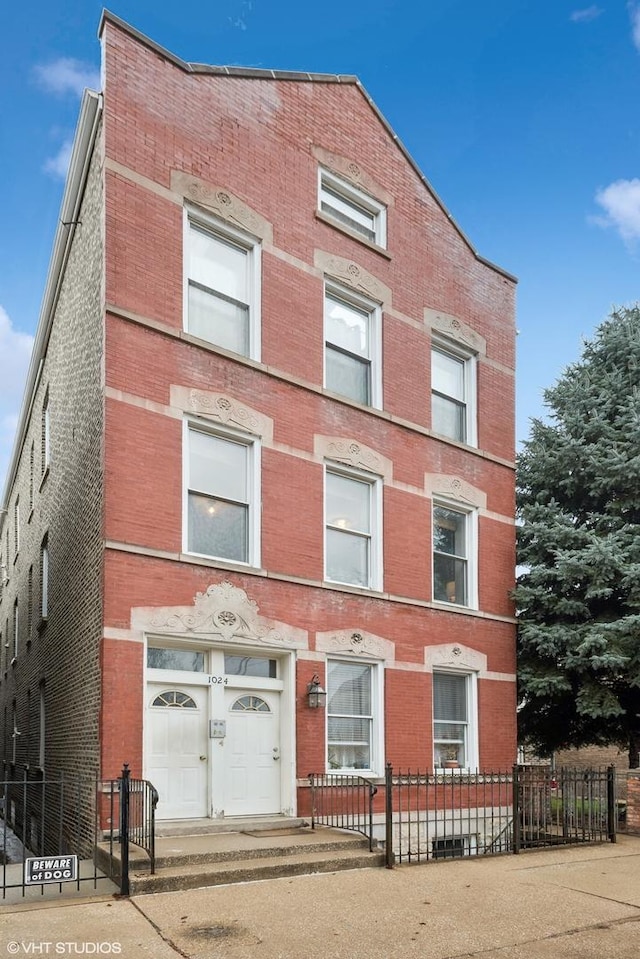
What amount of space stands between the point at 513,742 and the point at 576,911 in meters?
8.14

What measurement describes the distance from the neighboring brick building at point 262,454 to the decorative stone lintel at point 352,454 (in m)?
0.05

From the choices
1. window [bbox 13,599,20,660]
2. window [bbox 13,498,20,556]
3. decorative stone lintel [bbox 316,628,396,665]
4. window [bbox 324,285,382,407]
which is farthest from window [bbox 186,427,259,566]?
window [bbox 13,498,20,556]

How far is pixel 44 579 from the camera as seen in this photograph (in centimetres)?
1792

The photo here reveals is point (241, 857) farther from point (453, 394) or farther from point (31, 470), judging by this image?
point (31, 470)

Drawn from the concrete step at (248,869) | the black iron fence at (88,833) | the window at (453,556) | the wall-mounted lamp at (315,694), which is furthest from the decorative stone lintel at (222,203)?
the concrete step at (248,869)

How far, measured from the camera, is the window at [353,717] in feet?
46.1

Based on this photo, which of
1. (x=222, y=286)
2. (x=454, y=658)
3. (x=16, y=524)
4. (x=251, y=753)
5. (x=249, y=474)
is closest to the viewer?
(x=251, y=753)

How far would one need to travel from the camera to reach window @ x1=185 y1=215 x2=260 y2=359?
44.8ft

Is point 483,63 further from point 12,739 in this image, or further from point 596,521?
point 12,739

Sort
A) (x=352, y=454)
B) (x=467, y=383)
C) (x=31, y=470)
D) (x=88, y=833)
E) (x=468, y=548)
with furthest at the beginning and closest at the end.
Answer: (x=31, y=470) → (x=467, y=383) → (x=468, y=548) → (x=352, y=454) → (x=88, y=833)

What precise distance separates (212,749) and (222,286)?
23.2 feet

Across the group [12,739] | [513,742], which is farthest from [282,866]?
[12,739]

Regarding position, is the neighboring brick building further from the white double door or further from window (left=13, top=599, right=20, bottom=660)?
window (left=13, top=599, right=20, bottom=660)

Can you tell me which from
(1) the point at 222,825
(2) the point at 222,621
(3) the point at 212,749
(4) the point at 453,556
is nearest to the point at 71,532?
(2) the point at 222,621
